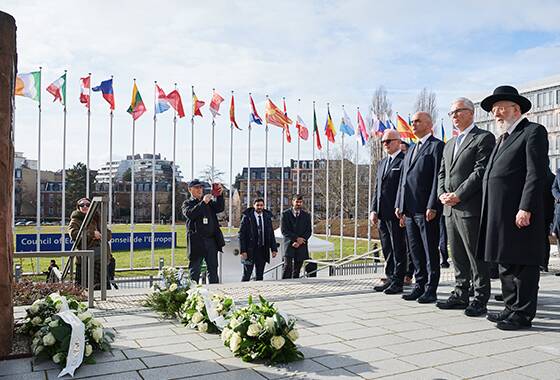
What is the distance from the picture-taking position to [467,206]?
5441mm

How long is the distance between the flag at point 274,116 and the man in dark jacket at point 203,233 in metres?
9.00

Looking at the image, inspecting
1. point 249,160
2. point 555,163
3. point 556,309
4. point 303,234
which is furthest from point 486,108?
point 555,163

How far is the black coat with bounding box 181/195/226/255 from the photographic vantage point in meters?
8.14

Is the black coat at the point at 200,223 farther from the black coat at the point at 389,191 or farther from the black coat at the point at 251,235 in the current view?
the black coat at the point at 389,191

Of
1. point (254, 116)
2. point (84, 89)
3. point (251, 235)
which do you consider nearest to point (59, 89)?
point (84, 89)

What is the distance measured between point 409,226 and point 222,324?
2.94 metres

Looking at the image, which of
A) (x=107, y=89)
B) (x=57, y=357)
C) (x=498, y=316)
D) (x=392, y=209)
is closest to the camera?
(x=57, y=357)

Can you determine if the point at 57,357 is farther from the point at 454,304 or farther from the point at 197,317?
the point at 454,304

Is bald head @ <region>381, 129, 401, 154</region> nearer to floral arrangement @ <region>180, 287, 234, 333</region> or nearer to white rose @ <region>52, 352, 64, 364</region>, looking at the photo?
floral arrangement @ <region>180, 287, 234, 333</region>

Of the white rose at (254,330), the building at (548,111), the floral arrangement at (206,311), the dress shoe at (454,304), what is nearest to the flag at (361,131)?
the dress shoe at (454,304)

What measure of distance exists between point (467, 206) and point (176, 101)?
11618 millimetres

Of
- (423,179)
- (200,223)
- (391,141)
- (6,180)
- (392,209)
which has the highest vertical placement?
(391,141)

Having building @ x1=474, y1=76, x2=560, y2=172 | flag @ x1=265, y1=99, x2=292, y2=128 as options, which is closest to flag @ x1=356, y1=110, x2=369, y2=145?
flag @ x1=265, y1=99, x2=292, y2=128

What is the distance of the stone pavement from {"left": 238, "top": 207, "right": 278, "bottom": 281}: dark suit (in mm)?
3346
